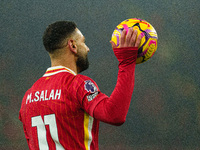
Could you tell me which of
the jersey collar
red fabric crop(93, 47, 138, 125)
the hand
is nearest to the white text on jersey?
the jersey collar

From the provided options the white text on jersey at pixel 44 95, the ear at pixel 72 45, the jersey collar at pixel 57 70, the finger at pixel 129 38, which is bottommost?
the white text on jersey at pixel 44 95

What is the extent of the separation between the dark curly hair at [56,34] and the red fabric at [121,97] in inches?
16.2

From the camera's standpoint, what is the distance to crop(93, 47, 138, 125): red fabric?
1.23 metres

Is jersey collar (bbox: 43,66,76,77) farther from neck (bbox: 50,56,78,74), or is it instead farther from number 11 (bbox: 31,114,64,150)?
number 11 (bbox: 31,114,64,150)

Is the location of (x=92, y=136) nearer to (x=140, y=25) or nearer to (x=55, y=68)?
(x=55, y=68)

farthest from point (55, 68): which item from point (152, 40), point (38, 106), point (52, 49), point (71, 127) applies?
point (152, 40)

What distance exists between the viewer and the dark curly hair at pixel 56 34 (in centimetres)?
155

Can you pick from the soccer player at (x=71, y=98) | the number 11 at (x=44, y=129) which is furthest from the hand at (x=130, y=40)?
the number 11 at (x=44, y=129)

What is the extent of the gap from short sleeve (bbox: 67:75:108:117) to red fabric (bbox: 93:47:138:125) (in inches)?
1.1

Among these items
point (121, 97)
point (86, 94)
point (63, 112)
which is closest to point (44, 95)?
point (63, 112)

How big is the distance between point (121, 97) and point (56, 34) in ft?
1.93

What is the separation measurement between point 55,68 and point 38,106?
0.80 ft

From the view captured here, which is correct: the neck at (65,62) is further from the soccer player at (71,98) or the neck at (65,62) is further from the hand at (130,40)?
the hand at (130,40)

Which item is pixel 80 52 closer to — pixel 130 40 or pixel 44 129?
pixel 130 40
